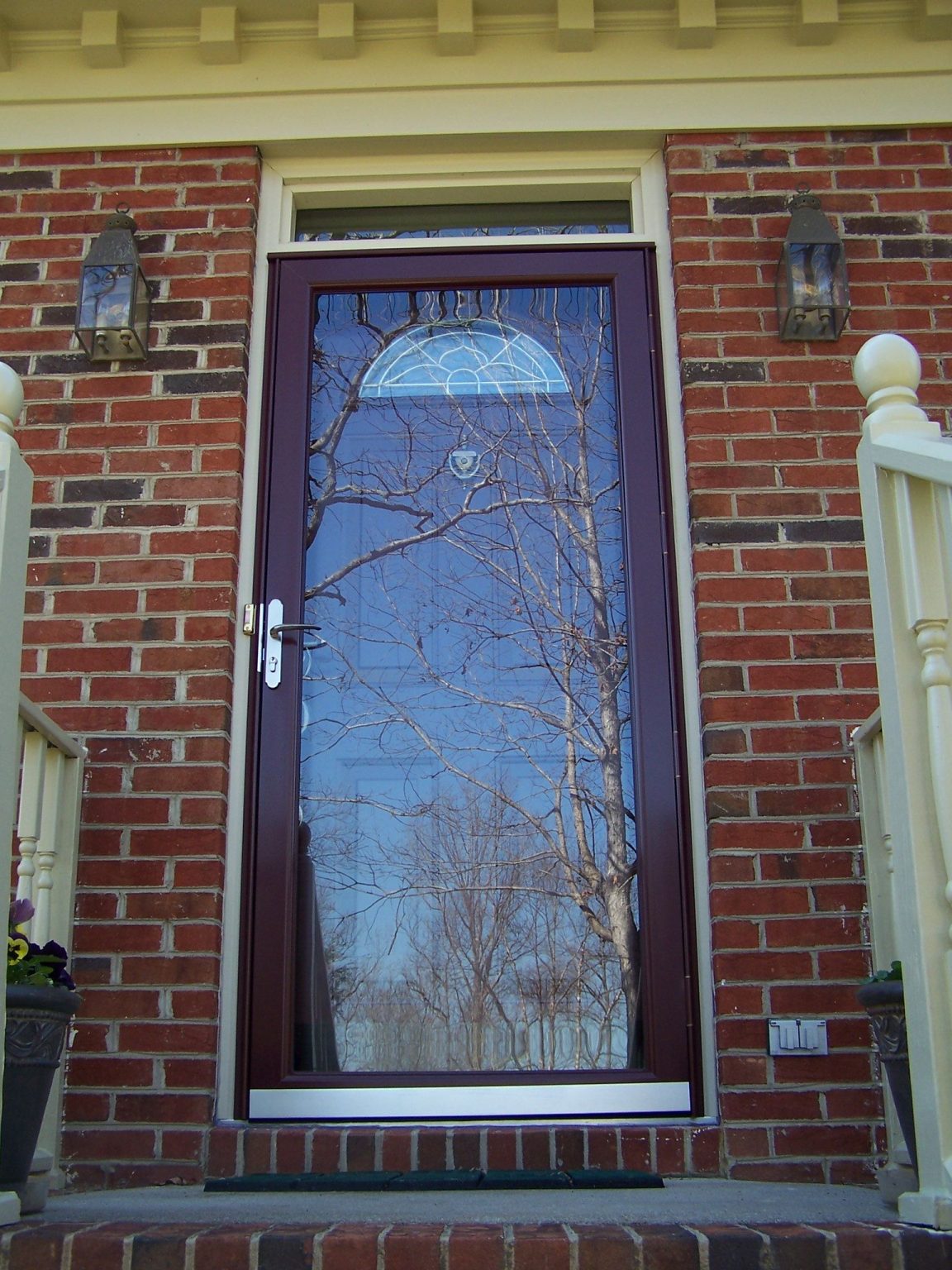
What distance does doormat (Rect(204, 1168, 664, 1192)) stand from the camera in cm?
256

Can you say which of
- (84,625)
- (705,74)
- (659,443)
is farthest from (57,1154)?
(705,74)

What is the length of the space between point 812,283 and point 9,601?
2174mm

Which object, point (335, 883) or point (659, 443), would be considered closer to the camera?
point (335, 883)

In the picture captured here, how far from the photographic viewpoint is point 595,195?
3791 mm

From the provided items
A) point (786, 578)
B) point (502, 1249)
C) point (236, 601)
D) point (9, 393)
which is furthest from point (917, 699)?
point (236, 601)

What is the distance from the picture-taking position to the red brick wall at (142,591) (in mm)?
3004

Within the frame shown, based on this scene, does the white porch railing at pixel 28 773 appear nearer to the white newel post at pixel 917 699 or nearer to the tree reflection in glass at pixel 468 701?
the tree reflection in glass at pixel 468 701

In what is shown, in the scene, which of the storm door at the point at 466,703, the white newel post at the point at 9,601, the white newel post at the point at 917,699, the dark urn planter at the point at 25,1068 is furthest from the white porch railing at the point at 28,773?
the white newel post at the point at 917,699

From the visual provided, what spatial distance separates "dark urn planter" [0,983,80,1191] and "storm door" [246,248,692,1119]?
0.77m

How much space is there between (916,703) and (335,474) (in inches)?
72.0

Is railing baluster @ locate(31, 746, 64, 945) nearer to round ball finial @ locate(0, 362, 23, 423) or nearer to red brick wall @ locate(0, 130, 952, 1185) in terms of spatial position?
red brick wall @ locate(0, 130, 952, 1185)

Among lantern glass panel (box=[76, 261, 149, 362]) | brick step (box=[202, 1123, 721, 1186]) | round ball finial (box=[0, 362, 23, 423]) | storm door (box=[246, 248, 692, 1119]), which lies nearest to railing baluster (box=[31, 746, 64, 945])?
storm door (box=[246, 248, 692, 1119])

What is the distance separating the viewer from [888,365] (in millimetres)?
2223

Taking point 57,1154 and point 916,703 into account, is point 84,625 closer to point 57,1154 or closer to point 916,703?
point 57,1154
